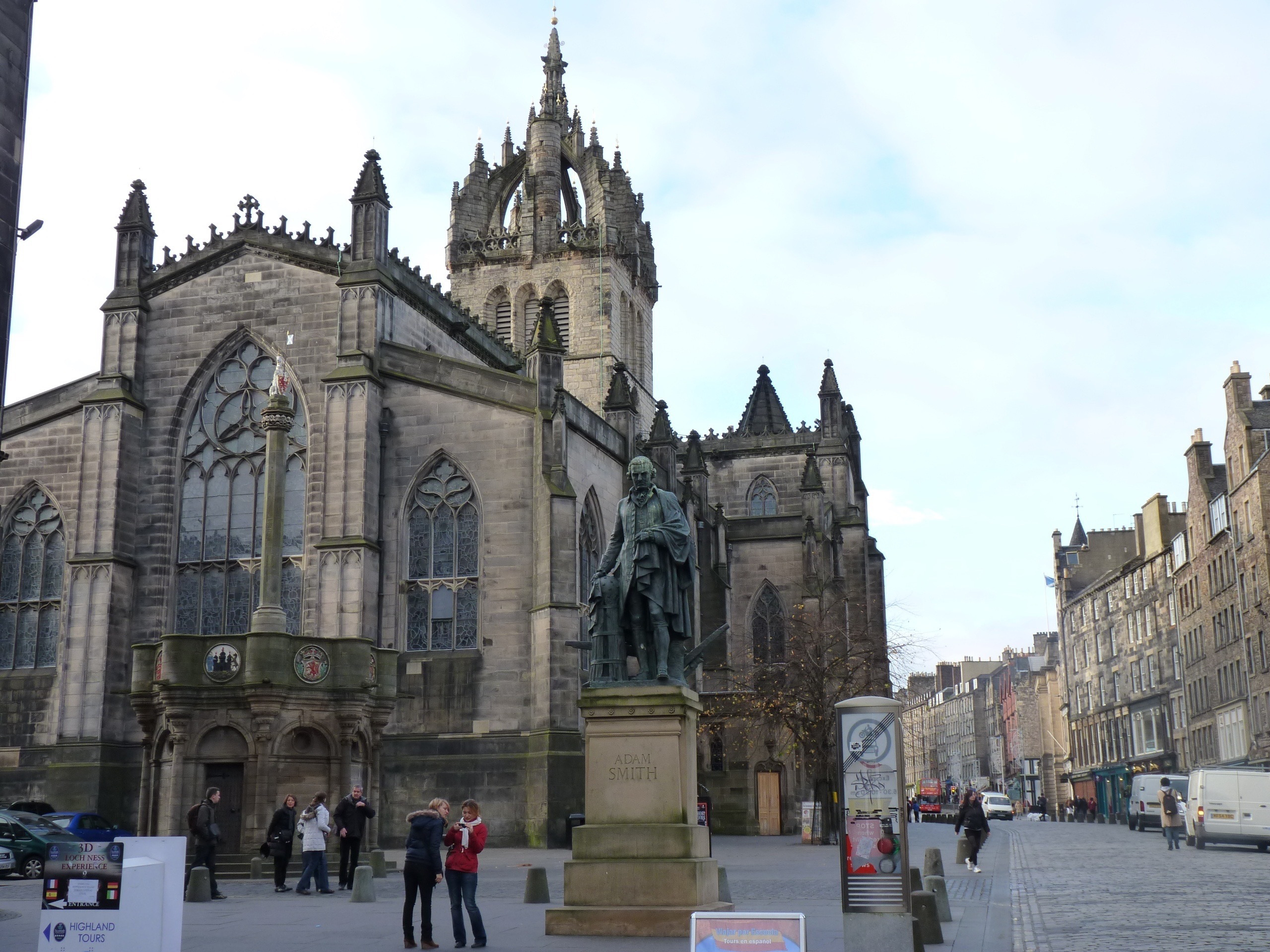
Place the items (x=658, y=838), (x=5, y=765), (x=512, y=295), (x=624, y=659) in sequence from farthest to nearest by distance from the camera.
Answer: (x=512, y=295)
(x=5, y=765)
(x=624, y=659)
(x=658, y=838)

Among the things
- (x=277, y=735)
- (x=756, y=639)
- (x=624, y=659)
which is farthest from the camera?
(x=756, y=639)

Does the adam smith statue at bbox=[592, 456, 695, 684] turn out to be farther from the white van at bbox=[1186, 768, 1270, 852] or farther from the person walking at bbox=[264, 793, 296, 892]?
the white van at bbox=[1186, 768, 1270, 852]

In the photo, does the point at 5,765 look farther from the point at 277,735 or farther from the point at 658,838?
the point at 658,838

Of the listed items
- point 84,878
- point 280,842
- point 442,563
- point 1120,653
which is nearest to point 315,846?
point 280,842

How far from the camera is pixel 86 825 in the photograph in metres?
29.1

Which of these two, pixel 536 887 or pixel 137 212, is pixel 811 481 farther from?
pixel 536 887

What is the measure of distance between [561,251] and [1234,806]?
3588cm

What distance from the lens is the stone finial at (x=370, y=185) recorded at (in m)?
36.0

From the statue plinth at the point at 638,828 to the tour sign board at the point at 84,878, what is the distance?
16.8 feet

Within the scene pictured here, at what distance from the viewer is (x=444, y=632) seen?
111ft

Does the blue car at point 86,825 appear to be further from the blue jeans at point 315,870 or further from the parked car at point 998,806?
the parked car at point 998,806

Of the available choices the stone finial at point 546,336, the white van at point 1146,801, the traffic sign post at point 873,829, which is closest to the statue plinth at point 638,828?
the traffic sign post at point 873,829

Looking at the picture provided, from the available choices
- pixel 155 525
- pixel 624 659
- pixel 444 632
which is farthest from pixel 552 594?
pixel 624 659

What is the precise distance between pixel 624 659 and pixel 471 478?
65.1 ft
